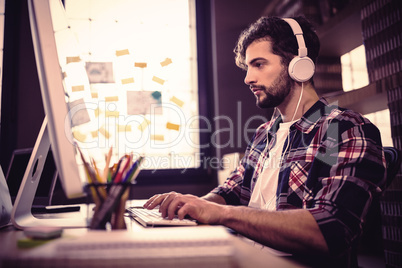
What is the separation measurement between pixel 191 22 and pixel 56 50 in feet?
7.72

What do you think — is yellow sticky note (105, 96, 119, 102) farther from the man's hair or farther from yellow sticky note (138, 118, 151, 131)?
the man's hair

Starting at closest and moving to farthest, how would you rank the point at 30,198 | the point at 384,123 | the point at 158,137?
the point at 30,198 → the point at 384,123 → the point at 158,137

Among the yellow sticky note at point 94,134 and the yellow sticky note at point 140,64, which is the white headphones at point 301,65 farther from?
the yellow sticky note at point 140,64

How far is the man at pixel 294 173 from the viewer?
731 millimetres

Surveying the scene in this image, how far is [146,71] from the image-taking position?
2.63 metres

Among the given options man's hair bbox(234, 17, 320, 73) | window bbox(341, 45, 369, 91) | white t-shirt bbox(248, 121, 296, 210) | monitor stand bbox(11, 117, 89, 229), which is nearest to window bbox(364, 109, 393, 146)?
window bbox(341, 45, 369, 91)

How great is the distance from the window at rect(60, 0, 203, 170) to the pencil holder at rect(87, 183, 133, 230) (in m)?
1.90

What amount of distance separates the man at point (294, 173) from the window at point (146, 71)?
1.18 m

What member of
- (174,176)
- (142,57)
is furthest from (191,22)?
(174,176)

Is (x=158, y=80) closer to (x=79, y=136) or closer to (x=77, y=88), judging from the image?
(x=77, y=88)

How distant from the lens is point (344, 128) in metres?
0.91

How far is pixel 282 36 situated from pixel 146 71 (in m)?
1.51

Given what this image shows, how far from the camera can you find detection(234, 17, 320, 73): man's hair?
132cm

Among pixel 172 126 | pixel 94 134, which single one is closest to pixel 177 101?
pixel 172 126
